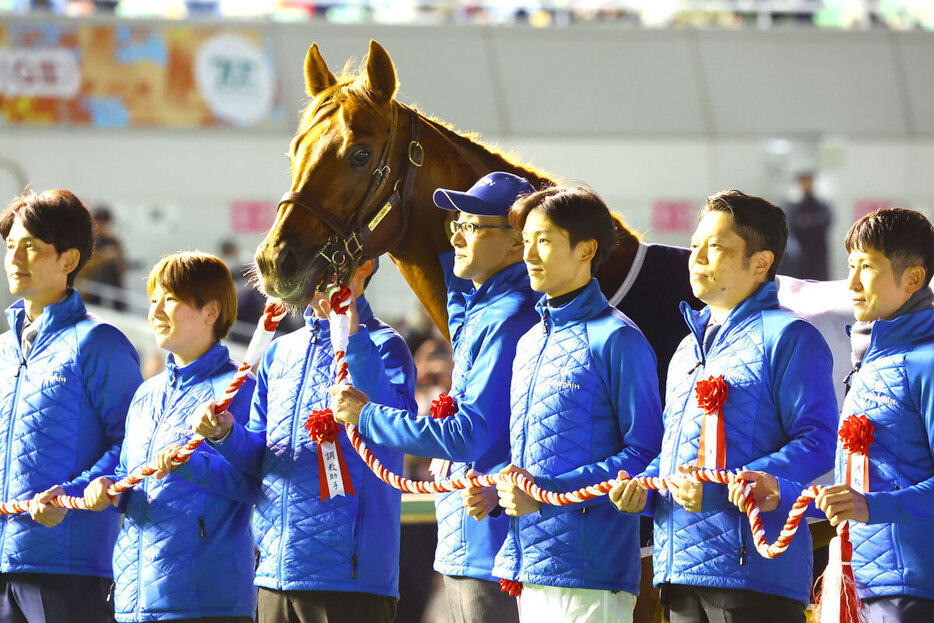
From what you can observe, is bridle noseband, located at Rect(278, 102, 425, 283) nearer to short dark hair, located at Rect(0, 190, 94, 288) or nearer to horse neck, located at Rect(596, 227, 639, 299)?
horse neck, located at Rect(596, 227, 639, 299)

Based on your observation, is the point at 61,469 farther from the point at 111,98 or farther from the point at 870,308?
the point at 111,98

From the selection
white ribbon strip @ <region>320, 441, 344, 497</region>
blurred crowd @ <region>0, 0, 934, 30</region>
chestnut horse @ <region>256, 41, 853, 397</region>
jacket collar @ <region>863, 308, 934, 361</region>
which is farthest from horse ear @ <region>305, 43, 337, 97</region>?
blurred crowd @ <region>0, 0, 934, 30</region>

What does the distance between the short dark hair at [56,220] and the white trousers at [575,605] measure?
1724mm

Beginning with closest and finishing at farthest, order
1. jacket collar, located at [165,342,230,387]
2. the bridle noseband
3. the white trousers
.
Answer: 1. the white trousers
2. the bridle noseband
3. jacket collar, located at [165,342,230,387]

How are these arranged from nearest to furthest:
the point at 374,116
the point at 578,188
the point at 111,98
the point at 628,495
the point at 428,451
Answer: the point at 628,495 < the point at 428,451 < the point at 578,188 < the point at 374,116 < the point at 111,98

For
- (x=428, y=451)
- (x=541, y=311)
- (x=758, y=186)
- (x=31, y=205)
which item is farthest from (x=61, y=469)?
(x=758, y=186)

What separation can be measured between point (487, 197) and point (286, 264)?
20.1 inches

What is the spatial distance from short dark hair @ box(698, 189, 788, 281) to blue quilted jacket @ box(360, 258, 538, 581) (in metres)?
0.55

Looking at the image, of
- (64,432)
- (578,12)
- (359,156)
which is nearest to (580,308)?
(359,156)

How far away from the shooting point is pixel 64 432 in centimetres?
324

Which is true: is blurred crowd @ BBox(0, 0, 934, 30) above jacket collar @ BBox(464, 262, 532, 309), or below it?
above

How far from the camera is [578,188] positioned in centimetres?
283

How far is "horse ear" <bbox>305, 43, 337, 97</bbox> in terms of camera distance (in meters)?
3.37

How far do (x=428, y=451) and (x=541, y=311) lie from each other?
Answer: 39cm
